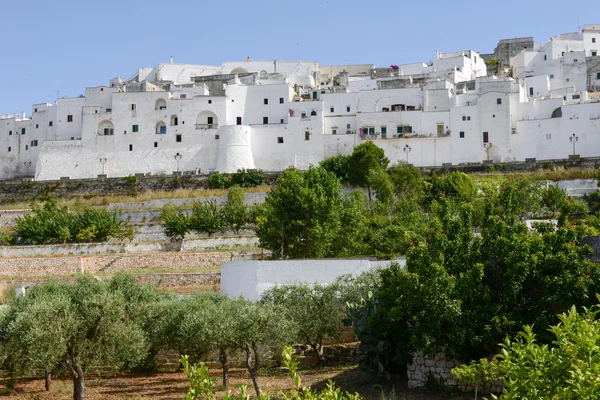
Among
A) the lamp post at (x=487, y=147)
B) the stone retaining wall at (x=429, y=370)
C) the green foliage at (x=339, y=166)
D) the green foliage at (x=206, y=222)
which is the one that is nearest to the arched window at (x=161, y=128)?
the green foliage at (x=339, y=166)

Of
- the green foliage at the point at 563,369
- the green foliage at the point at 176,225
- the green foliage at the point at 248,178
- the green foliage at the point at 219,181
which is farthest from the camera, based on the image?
the green foliage at the point at 219,181

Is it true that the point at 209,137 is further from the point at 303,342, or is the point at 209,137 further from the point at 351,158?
the point at 303,342

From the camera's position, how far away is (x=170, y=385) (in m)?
22.0

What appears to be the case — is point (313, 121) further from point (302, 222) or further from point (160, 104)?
point (302, 222)

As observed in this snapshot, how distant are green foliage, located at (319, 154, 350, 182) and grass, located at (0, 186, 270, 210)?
4.21 metres

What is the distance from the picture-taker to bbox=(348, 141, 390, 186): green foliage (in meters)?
50.1

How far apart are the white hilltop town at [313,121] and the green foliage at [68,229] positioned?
15137 mm

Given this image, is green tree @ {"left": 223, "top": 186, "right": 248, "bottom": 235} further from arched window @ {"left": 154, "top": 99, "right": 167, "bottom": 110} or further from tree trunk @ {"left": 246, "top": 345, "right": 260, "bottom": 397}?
tree trunk @ {"left": 246, "top": 345, "right": 260, "bottom": 397}

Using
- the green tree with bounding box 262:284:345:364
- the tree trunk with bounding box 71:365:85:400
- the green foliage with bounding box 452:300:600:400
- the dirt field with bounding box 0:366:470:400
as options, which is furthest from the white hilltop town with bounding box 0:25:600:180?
the green foliage with bounding box 452:300:600:400

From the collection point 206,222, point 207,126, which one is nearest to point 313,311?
point 206,222

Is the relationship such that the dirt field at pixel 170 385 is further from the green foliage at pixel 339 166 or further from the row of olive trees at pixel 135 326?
the green foliage at pixel 339 166

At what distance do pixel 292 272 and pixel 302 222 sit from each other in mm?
5646

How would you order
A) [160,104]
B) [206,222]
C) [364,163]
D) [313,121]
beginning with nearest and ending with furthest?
1. [206,222]
2. [364,163]
3. [313,121]
4. [160,104]

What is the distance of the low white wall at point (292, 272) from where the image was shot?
2718 centimetres
